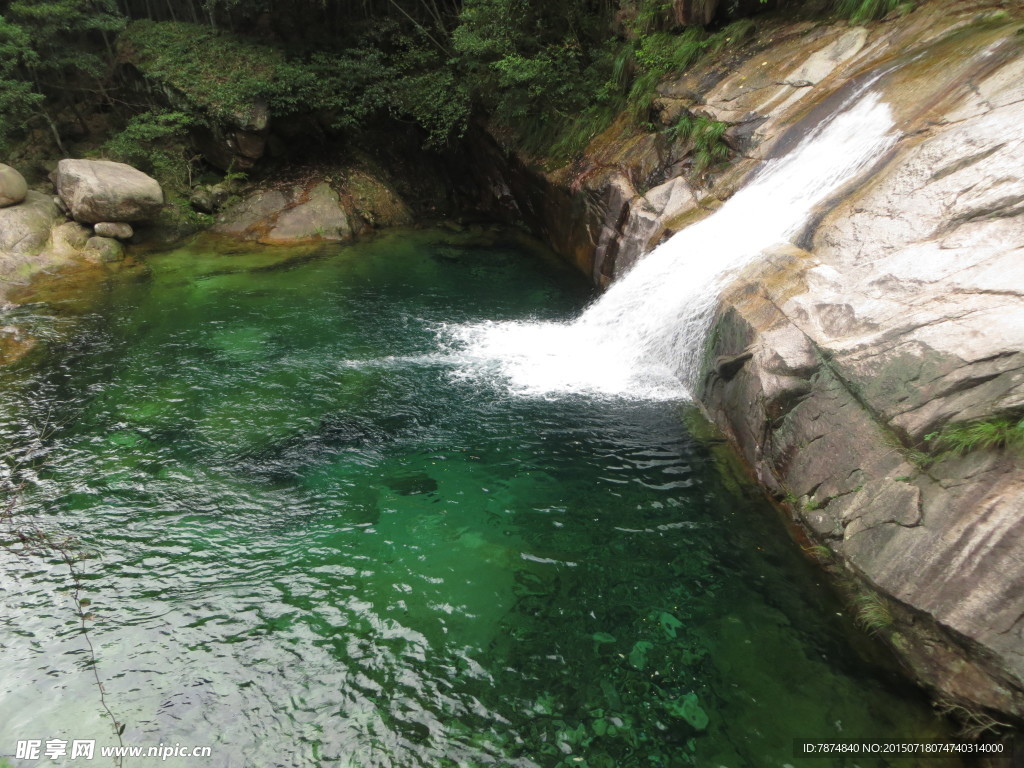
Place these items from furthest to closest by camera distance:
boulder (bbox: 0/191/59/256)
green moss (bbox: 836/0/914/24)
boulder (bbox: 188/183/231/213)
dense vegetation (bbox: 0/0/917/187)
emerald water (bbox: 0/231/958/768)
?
boulder (bbox: 188/183/231/213) → dense vegetation (bbox: 0/0/917/187) → boulder (bbox: 0/191/59/256) → green moss (bbox: 836/0/914/24) → emerald water (bbox: 0/231/958/768)

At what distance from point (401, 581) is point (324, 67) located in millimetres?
14514

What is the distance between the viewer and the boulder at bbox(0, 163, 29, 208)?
1229cm

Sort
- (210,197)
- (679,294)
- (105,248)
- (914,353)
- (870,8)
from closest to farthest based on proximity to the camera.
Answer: (914,353) → (679,294) → (870,8) → (105,248) → (210,197)

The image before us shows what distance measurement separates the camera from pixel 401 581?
5078 mm

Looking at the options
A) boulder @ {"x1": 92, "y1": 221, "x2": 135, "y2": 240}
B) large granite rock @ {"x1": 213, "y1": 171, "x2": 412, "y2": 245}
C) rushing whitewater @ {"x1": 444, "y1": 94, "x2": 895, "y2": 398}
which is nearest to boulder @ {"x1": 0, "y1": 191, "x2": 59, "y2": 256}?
boulder @ {"x1": 92, "y1": 221, "x2": 135, "y2": 240}

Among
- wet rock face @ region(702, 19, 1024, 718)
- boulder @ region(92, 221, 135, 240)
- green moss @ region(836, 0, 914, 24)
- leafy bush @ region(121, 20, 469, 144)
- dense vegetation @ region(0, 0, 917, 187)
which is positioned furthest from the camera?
leafy bush @ region(121, 20, 469, 144)

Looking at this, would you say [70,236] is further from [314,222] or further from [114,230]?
[314,222]

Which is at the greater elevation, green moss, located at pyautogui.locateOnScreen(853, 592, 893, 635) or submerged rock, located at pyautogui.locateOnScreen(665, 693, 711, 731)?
green moss, located at pyautogui.locateOnScreen(853, 592, 893, 635)

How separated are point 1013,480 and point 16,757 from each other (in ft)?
21.3

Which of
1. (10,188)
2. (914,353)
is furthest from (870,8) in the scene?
(10,188)

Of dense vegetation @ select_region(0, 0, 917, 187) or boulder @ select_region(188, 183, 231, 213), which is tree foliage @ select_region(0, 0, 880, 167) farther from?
boulder @ select_region(188, 183, 231, 213)

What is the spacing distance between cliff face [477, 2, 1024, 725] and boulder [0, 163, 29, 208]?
1418cm

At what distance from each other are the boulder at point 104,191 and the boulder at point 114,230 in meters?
0.11

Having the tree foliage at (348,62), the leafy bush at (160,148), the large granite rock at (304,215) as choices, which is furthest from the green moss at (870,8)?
the leafy bush at (160,148)
